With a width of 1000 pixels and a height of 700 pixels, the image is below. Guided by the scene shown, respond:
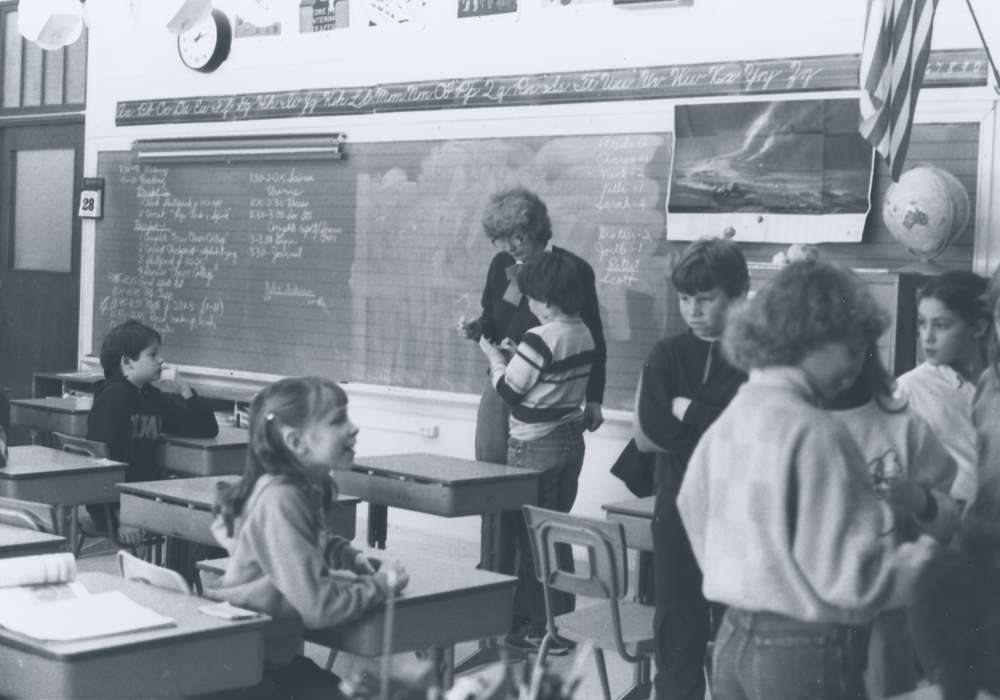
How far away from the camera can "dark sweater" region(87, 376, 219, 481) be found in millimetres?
5000

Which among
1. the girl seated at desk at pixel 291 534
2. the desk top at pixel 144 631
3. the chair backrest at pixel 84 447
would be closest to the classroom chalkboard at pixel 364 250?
the chair backrest at pixel 84 447

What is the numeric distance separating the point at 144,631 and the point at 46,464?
2.30 meters

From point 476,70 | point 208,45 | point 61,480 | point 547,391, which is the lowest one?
point 61,480

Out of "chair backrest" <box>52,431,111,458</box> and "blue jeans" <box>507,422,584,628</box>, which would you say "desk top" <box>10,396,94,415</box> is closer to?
"chair backrest" <box>52,431,111,458</box>

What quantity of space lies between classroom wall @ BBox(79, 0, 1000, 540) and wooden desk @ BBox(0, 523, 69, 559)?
2.39 meters

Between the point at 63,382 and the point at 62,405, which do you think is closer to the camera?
the point at 62,405

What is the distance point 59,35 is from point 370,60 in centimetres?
195

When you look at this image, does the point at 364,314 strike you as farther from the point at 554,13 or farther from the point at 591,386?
the point at 591,386

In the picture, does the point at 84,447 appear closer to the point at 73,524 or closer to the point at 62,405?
the point at 73,524

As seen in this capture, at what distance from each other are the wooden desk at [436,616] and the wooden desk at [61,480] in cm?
165

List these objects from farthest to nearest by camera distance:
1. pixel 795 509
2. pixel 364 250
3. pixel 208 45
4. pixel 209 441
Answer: pixel 208 45, pixel 364 250, pixel 209 441, pixel 795 509

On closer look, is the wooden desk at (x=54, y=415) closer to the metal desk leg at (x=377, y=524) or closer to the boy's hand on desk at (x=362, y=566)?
the metal desk leg at (x=377, y=524)

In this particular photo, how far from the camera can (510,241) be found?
15.4 feet

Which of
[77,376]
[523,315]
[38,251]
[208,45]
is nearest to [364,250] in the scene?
[208,45]
